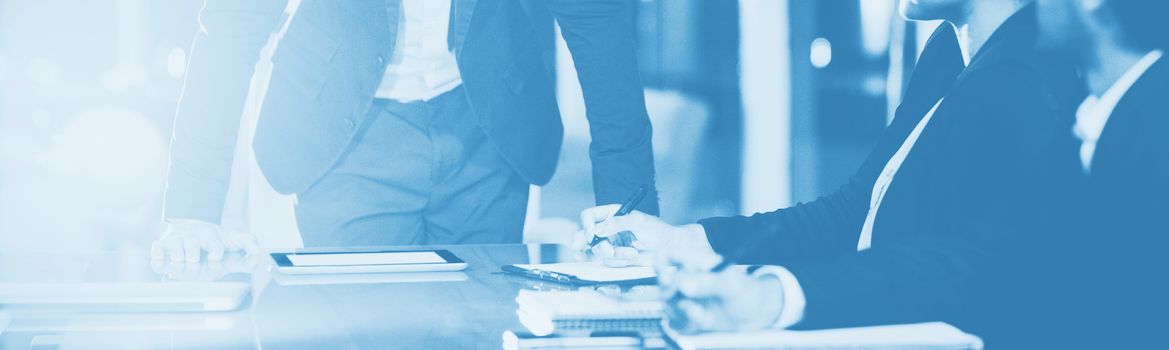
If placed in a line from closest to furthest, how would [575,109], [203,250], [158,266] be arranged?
[158,266]
[203,250]
[575,109]

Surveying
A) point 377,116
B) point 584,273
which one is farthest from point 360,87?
point 584,273

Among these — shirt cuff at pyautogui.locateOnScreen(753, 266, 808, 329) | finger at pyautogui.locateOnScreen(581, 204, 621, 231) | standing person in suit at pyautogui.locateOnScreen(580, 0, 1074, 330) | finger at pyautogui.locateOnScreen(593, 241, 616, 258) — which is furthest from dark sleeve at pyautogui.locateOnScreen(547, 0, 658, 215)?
shirt cuff at pyautogui.locateOnScreen(753, 266, 808, 329)

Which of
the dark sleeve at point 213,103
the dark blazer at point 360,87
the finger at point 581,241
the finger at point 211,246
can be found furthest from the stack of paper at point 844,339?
the dark sleeve at point 213,103

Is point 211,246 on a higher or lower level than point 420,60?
lower

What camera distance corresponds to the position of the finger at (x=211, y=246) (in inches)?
65.3

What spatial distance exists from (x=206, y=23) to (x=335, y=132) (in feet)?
1.07

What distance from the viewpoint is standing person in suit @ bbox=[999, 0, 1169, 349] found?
1127 mm

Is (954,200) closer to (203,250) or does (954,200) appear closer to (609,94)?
(203,250)

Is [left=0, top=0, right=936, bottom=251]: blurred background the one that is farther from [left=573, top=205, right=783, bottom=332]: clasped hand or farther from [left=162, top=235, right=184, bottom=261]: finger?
[left=573, top=205, right=783, bottom=332]: clasped hand

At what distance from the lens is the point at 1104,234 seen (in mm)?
1224

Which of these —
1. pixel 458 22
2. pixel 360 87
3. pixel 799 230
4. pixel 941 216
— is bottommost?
pixel 799 230

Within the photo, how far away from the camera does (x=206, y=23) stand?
218 centimetres

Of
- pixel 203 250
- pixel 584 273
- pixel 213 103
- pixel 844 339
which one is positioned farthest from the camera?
pixel 213 103

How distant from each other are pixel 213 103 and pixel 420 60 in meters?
0.41
